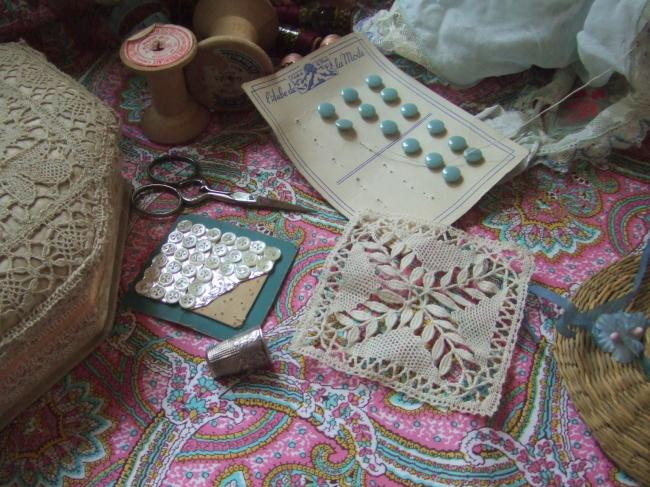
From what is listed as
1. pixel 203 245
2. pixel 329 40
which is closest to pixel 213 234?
pixel 203 245

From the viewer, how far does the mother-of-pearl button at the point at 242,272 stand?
69 centimetres

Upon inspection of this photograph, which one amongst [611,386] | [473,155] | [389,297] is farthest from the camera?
[473,155]

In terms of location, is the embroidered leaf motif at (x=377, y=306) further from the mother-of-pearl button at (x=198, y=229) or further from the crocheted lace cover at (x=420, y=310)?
the mother-of-pearl button at (x=198, y=229)

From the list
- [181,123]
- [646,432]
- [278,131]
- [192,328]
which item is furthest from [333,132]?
[646,432]

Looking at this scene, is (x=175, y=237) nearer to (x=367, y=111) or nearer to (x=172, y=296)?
(x=172, y=296)

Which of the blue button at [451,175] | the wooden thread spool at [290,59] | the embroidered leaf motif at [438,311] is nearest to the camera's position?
the embroidered leaf motif at [438,311]

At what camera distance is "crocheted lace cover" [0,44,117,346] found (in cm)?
55

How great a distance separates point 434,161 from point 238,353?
34 centimetres

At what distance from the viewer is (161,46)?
746 mm

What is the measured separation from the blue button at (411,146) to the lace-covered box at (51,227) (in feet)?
1.12

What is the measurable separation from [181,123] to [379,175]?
26 centimetres

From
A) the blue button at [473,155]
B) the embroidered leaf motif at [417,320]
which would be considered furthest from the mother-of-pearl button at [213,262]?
the blue button at [473,155]

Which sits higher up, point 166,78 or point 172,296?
point 166,78

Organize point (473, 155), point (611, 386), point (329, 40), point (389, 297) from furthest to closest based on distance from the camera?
point (329, 40)
point (473, 155)
point (389, 297)
point (611, 386)
